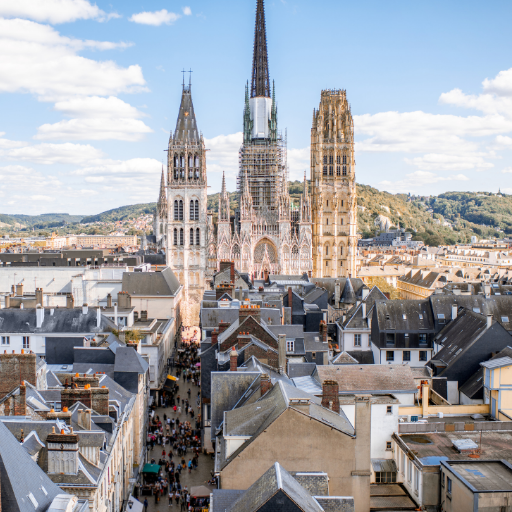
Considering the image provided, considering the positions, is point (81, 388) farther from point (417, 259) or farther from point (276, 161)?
point (417, 259)

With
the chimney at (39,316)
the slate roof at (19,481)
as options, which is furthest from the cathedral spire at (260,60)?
the slate roof at (19,481)

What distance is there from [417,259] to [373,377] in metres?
91.6

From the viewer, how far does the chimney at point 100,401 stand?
76.5ft

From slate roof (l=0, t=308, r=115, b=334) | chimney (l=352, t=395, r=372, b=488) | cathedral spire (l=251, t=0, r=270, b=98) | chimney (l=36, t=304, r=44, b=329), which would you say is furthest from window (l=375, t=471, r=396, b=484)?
cathedral spire (l=251, t=0, r=270, b=98)

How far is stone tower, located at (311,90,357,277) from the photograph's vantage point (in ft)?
309

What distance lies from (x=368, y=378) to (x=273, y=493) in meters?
15.8

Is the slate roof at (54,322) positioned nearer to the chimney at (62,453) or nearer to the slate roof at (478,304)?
the chimney at (62,453)

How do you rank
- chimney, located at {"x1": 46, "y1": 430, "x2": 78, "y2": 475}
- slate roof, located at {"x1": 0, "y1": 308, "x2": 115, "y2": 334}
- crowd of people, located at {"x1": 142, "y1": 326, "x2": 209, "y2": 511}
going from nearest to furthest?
chimney, located at {"x1": 46, "y1": 430, "x2": 78, "y2": 475} → crowd of people, located at {"x1": 142, "y1": 326, "x2": 209, "y2": 511} → slate roof, located at {"x1": 0, "y1": 308, "x2": 115, "y2": 334}

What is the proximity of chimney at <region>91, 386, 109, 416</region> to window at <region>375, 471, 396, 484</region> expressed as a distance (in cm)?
1147

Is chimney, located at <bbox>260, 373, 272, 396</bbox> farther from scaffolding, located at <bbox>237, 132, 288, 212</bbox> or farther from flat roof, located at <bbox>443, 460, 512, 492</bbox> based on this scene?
scaffolding, located at <bbox>237, 132, 288, 212</bbox>

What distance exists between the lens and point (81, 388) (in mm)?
22844

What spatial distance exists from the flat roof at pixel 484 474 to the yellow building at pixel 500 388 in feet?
32.3

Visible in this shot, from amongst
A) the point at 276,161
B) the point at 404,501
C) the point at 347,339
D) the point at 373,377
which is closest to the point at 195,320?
the point at 276,161

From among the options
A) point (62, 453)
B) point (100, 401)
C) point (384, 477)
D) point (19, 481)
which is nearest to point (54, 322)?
point (100, 401)
